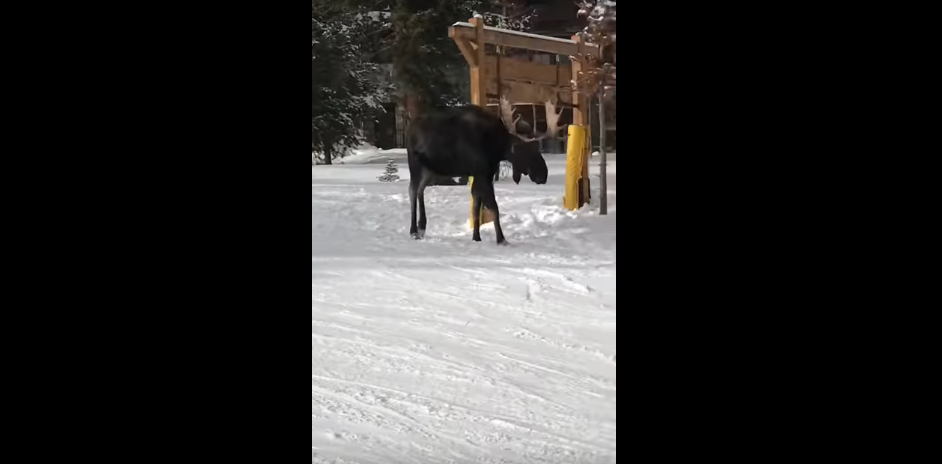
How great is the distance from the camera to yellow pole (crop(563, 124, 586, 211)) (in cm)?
166

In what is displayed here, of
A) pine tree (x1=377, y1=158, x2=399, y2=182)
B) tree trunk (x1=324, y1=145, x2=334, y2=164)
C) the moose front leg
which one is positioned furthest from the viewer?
the moose front leg

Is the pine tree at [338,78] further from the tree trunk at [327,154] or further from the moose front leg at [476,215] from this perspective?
the moose front leg at [476,215]

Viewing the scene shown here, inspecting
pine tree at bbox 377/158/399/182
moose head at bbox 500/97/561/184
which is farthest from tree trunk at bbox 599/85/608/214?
pine tree at bbox 377/158/399/182

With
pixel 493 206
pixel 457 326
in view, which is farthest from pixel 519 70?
pixel 457 326

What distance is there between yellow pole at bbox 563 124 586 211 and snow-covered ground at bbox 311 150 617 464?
0.04 m

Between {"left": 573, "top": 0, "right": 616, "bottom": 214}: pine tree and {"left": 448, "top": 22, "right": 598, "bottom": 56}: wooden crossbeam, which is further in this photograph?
{"left": 448, "top": 22, "right": 598, "bottom": 56}: wooden crossbeam

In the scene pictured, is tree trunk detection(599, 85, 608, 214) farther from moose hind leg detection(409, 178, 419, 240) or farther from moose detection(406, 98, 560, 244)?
moose hind leg detection(409, 178, 419, 240)

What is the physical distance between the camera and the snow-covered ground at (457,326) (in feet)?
3.65

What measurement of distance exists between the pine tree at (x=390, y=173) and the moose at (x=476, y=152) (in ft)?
0.12

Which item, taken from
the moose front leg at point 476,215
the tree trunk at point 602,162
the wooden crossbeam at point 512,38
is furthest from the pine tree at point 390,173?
the tree trunk at point 602,162

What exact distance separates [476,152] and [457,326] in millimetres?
576
